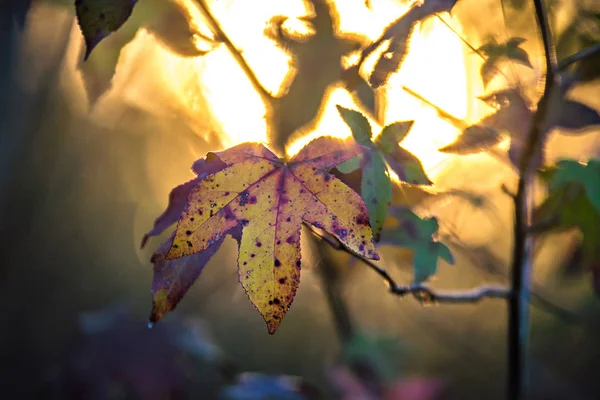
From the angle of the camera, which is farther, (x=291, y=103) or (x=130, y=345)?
(x=130, y=345)

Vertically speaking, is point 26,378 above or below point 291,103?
below

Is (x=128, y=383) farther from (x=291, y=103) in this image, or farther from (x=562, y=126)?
(x=562, y=126)

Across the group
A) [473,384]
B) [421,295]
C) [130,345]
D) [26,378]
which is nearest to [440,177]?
[421,295]

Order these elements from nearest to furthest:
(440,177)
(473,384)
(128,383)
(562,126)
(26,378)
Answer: (562,126) < (440,177) < (128,383) < (26,378) < (473,384)

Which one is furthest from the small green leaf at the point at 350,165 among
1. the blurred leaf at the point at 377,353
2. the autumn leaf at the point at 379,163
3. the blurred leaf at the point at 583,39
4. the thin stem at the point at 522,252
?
the blurred leaf at the point at 377,353

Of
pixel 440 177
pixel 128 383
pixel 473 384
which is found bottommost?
pixel 473 384

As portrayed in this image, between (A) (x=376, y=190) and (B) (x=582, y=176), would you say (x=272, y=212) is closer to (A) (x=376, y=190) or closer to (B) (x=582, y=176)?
(A) (x=376, y=190)
